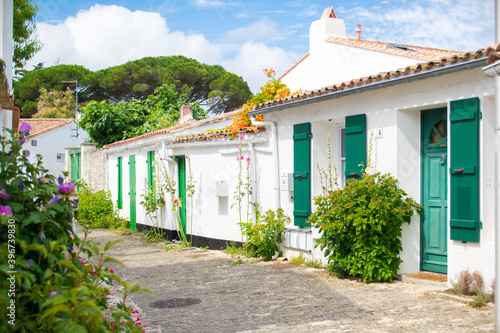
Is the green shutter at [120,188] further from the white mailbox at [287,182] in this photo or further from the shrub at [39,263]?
the shrub at [39,263]

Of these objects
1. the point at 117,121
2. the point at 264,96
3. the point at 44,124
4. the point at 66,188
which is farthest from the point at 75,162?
the point at 66,188

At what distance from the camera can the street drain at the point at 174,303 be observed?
636 cm

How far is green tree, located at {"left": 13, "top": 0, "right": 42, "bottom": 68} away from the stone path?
712cm

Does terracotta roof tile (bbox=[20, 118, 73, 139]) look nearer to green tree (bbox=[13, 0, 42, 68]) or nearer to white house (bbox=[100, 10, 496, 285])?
green tree (bbox=[13, 0, 42, 68])

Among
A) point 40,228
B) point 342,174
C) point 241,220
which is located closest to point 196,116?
point 241,220

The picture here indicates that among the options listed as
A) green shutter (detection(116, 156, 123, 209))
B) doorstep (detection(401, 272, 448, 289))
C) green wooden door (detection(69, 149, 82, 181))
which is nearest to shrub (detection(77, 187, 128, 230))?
green shutter (detection(116, 156, 123, 209))

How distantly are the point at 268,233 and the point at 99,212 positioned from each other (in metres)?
10.4

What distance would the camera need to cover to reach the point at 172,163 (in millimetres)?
12867

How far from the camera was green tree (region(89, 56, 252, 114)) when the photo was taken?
3117cm

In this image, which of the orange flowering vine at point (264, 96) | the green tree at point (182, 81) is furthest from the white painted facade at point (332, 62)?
the green tree at point (182, 81)

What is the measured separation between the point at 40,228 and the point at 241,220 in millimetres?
7692

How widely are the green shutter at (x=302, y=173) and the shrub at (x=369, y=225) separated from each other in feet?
5.10

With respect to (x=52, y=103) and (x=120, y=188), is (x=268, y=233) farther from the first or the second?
(x=52, y=103)

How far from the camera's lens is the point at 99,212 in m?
18.0
